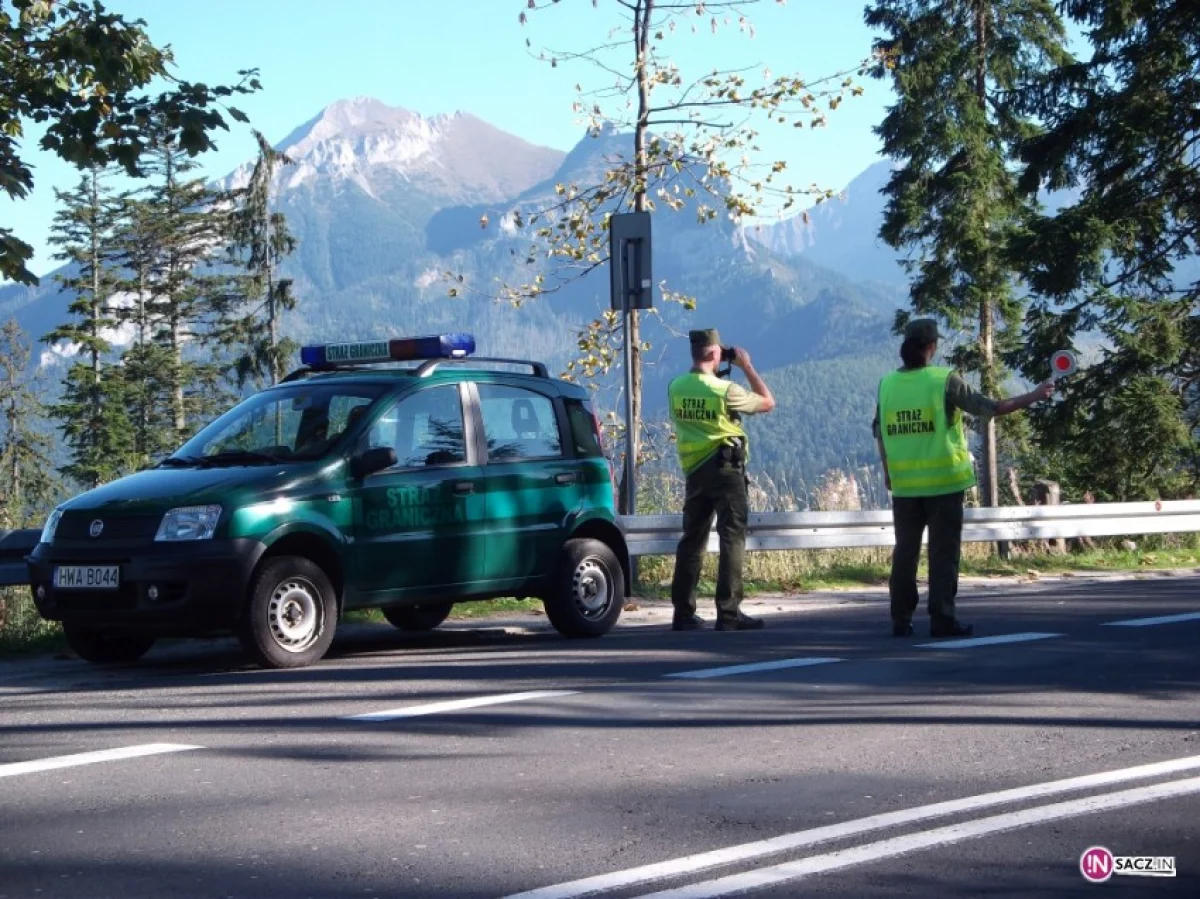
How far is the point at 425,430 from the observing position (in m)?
10.8

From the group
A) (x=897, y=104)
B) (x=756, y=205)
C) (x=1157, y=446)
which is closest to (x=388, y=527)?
(x=756, y=205)

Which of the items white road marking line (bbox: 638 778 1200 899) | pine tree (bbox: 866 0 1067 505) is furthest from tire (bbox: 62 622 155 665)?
pine tree (bbox: 866 0 1067 505)

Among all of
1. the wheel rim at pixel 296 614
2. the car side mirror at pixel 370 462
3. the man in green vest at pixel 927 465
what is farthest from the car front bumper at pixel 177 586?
the man in green vest at pixel 927 465

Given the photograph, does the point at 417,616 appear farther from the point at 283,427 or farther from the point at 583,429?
the point at 283,427

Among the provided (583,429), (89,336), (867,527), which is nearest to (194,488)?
(583,429)

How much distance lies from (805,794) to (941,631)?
514cm

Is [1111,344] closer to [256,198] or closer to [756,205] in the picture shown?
[756,205]

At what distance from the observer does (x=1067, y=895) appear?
182 inches

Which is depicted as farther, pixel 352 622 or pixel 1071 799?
pixel 352 622

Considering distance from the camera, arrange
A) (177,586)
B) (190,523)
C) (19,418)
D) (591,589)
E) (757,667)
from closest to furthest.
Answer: (757,667)
(177,586)
(190,523)
(591,589)
(19,418)

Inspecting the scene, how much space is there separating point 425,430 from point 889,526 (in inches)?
298

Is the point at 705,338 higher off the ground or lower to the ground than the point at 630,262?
lower

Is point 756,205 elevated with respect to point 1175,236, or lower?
lower

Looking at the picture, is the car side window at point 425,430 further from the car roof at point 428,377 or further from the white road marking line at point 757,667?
the white road marking line at point 757,667
